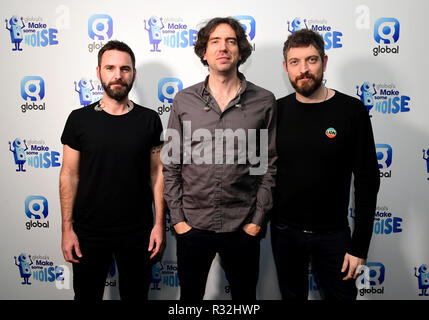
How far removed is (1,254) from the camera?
2.42 m

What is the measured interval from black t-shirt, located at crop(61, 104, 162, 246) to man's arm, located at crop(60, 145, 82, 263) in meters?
0.05

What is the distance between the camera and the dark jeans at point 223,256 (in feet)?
5.35

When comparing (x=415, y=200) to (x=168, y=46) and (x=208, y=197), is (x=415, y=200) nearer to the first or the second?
(x=208, y=197)

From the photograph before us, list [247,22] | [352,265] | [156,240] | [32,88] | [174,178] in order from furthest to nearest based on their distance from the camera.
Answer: [32,88] → [247,22] → [156,240] → [174,178] → [352,265]

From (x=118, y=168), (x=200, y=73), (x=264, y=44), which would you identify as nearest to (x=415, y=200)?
(x=264, y=44)

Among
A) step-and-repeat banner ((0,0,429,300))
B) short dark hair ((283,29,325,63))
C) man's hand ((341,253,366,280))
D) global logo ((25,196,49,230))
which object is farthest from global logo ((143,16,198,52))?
man's hand ((341,253,366,280))

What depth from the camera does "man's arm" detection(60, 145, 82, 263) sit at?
1.77 metres

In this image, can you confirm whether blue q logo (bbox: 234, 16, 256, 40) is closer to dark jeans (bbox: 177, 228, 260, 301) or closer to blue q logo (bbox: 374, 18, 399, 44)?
blue q logo (bbox: 374, 18, 399, 44)

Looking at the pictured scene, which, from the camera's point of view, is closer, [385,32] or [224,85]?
[224,85]

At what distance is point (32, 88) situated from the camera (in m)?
2.30

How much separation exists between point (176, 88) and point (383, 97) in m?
1.69

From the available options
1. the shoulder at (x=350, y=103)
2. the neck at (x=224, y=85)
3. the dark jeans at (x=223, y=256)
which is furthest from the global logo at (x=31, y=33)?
the shoulder at (x=350, y=103)

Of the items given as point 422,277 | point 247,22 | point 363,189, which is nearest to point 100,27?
point 247,22

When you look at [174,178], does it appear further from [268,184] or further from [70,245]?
[70,245]
